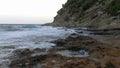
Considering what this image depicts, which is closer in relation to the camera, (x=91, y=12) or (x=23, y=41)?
(x=23, y=41)

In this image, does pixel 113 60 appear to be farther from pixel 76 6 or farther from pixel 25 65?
pixel 76 6

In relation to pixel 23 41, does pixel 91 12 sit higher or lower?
higher

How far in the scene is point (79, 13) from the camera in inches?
3511

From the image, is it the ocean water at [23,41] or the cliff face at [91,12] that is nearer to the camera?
the ocean water at [23,41]

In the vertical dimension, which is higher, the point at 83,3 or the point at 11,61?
the point at 83,3

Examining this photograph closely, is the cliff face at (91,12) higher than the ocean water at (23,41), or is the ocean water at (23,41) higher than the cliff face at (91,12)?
the cliff face at (91,12)

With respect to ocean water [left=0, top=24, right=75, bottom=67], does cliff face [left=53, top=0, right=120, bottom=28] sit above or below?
above

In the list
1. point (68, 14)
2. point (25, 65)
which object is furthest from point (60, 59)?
point (68, 14)

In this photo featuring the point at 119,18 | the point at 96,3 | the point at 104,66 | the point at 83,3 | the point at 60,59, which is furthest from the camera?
the point at 83,3

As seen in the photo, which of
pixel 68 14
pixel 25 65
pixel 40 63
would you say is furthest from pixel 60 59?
pixel 68 14

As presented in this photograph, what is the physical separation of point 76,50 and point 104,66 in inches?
287

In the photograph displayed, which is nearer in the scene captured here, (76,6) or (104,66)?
(104,66)

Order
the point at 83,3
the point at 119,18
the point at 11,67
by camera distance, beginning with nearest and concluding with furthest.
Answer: the point at 11,67
the point at 119,18
the point at 83,3

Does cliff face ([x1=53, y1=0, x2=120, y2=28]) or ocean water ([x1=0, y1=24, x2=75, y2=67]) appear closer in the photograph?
ocean water ([x1=0, y1=24, x2=75, y2=67])
